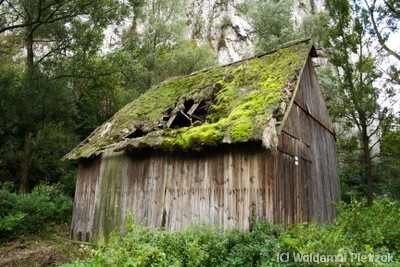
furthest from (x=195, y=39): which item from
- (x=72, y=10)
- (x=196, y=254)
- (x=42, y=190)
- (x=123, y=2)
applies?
(x=196, y=254)

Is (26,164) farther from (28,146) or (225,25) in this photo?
(225,25)

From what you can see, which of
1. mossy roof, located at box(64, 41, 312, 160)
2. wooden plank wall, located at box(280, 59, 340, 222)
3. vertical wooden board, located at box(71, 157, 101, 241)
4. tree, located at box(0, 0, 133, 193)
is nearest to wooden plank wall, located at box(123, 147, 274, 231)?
mossy roof, located at box(64, 41, 312, 160)

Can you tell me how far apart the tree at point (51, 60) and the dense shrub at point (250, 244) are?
12.2 meters

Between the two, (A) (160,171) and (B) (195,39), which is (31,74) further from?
(B) (195,39)

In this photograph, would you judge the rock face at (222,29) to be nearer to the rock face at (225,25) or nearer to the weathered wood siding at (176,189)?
the rock face at (225,25)

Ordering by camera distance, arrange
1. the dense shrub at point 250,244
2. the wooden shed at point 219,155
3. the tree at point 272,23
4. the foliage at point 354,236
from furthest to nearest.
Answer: the tree at point 272,23, the wooden shed at point 219,155, the dense shrub at point 250,244, the foliage at point 354,236

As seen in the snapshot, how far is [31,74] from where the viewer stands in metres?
15.7

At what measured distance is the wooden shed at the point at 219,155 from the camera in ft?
23.6

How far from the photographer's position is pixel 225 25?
117 feet

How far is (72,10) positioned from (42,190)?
28.3 feet

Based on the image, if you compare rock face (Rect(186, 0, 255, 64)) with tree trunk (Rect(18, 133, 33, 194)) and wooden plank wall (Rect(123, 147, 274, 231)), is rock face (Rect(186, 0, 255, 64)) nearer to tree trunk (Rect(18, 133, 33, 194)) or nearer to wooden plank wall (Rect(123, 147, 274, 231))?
tree trunk (Rect(18, 133, 33, 194))

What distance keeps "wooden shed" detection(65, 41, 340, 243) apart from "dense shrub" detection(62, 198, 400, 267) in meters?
0.70

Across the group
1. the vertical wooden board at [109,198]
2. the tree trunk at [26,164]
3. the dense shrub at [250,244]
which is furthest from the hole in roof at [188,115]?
the tree trunk at [26,164]

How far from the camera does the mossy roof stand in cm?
733
